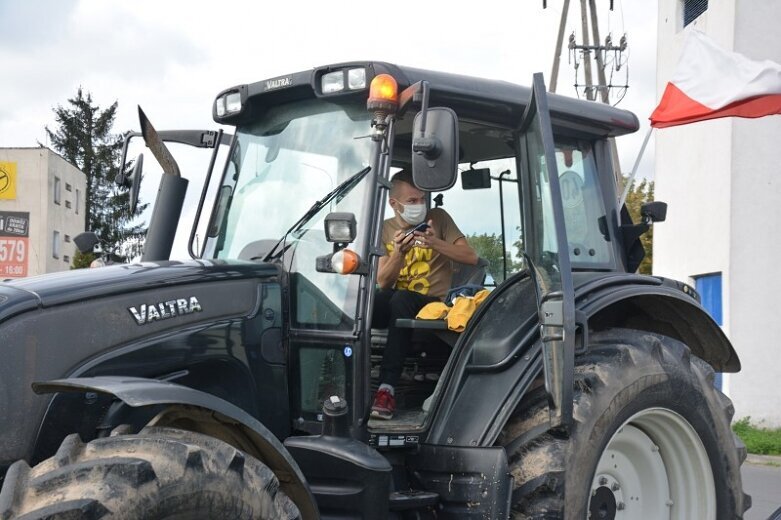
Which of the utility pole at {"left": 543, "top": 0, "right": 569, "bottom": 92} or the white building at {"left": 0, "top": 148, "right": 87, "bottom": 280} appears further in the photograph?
the white building at {"left": 0, "top": 148, "right": 87, "bottom": 280}

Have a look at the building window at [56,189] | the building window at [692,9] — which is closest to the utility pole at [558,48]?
the building window at [692,9]

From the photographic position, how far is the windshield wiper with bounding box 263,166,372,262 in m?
4.12

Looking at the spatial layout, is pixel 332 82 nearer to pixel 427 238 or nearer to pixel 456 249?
pixel 427 238

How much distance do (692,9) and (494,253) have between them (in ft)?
38.6

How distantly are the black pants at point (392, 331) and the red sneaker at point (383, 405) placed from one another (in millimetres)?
74

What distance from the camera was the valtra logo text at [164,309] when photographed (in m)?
3.52

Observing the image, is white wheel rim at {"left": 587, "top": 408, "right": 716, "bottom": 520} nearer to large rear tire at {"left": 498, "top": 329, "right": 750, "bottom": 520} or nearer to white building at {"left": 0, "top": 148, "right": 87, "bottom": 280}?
large rear tire at {"left": 498, "top": 329, "right": 750, "bottom": 520}

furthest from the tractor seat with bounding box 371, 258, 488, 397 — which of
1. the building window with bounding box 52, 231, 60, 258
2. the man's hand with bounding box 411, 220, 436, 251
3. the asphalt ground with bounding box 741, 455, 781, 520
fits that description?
the building window with bounding box 52, 231, 60, 258

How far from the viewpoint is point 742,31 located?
1270 centimetres

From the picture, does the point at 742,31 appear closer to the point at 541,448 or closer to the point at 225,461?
the point at 541,448

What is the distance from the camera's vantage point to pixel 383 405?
167 inches

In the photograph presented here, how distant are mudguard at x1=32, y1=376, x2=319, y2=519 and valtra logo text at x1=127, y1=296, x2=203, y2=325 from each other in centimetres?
42

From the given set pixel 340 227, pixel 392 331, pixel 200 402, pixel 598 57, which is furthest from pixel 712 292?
pixel 200 402

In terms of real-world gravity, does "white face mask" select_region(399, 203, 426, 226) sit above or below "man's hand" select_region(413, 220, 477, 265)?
above
